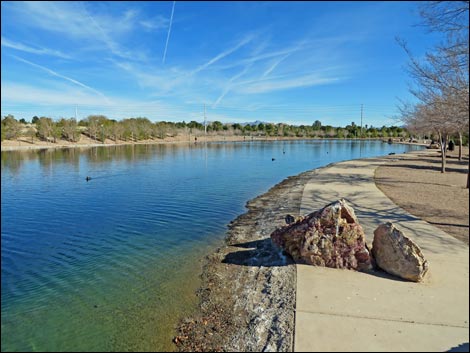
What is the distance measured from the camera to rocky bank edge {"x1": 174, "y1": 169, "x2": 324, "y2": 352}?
4992 mm

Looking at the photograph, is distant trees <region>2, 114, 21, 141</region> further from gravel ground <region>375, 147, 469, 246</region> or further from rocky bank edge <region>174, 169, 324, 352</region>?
gravel ground <region>375, 147, 469, 246</region>

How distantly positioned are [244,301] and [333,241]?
7.76 feet

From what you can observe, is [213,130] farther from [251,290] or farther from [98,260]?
[251,290]

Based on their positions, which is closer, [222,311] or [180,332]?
[180,332]

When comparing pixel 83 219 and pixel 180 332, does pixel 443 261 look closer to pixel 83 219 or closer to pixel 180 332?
pixel 180 332

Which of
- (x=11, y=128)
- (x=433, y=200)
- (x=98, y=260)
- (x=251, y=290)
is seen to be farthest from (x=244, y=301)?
(x=433, y=200)

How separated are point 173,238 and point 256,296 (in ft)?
14.7

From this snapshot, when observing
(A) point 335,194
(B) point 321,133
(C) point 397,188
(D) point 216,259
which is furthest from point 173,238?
(B) point 321,133

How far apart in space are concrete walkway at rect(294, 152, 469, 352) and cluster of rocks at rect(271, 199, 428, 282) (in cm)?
25

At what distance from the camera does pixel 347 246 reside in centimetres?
674

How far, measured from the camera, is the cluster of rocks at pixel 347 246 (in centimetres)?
613

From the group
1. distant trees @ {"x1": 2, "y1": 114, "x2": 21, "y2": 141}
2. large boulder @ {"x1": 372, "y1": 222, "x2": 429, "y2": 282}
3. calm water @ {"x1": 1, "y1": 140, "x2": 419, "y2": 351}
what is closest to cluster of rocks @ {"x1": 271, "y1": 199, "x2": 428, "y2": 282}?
large boulder @ {"x1": 372, "y1": 222, "x2": 429, "y2": 282}

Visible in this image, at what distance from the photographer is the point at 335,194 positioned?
1505 cm

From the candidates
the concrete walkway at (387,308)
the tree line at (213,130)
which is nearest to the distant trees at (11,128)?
the concrete walkway at (387,308)
